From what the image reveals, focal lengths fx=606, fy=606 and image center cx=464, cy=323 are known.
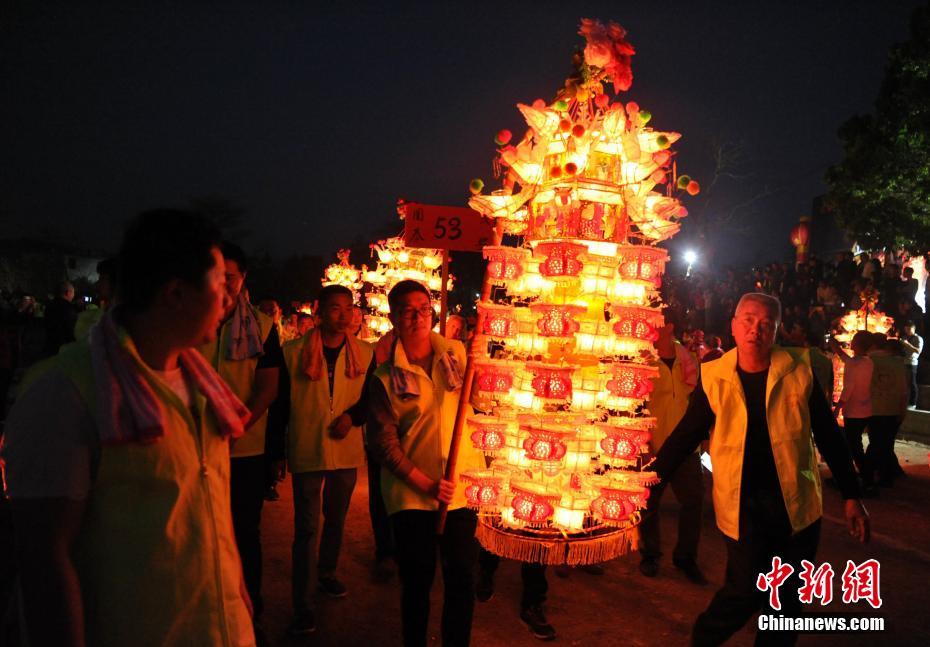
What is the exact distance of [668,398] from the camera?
214 inches

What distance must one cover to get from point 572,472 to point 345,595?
201 centimetres

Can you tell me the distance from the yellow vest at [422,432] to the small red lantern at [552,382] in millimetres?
663

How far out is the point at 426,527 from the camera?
3250mm

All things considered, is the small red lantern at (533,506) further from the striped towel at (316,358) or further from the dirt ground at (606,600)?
the striped towel at (316,358)

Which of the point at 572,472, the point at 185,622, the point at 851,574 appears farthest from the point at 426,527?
the point at 851,574

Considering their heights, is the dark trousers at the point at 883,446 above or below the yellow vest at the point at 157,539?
below

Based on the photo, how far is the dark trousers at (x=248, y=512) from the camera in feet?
11.9

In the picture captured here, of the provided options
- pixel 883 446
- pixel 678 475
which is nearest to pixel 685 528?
pixel 678 475

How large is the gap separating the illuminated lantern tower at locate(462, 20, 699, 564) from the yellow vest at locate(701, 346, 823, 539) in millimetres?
577

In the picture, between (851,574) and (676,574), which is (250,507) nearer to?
(676,574)

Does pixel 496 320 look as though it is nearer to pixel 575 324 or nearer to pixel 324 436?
pixel 575 324

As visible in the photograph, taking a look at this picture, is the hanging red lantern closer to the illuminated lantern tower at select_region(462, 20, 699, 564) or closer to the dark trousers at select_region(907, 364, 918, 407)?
the dark trousers at select_region(907, 364, 918, 407)

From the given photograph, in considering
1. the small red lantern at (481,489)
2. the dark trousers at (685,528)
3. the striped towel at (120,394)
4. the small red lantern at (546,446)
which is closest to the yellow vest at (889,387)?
the dark trousers at (685,528)

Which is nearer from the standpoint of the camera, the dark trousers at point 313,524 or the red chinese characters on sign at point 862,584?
the dark trousers at point 313,524
